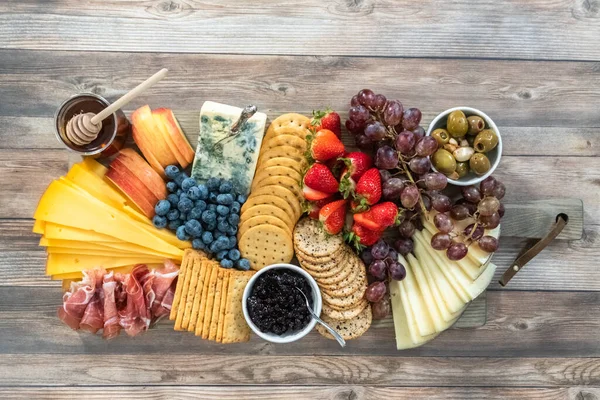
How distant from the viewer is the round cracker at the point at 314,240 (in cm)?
151

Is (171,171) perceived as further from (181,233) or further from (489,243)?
(489,243)

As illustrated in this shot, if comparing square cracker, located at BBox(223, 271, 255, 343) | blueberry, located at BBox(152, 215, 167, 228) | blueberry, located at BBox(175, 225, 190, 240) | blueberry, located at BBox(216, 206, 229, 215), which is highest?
blueberry, located at BBox(216, 206, 229, 215)

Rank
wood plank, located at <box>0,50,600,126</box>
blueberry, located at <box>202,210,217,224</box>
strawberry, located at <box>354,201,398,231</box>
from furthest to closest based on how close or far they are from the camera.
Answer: wood plank, located at <box>0,50,600,126</box>, blueberry, located at <box>202,210,217,224</box>, strawberry, located at <box>354,201,398,231</box>

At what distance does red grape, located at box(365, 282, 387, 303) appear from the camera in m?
1.54

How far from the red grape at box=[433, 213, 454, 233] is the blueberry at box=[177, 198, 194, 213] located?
2.40 ft

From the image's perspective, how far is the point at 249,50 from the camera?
171 cm

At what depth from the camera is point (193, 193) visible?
1.51 m

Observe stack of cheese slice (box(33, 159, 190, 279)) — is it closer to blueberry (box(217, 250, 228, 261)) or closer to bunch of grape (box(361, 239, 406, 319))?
blueberry (box(217, 250, 228, 261))

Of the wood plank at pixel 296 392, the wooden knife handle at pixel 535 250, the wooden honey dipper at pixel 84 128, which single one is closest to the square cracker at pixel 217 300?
the wood plank at pixel 296 392

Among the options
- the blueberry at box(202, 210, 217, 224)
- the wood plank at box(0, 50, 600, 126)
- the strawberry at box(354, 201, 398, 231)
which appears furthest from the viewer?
the wood plank at box(0, 50, 600, 126)

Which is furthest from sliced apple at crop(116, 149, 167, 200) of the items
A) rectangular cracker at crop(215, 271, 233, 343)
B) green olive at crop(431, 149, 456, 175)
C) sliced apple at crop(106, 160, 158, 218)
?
green olive at crop(431, 149, 456, 175)

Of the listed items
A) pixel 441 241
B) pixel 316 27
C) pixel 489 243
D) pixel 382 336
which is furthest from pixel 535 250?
pixel 316 27

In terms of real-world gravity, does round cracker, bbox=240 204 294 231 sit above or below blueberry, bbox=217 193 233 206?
below

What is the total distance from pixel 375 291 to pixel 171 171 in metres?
0.72
